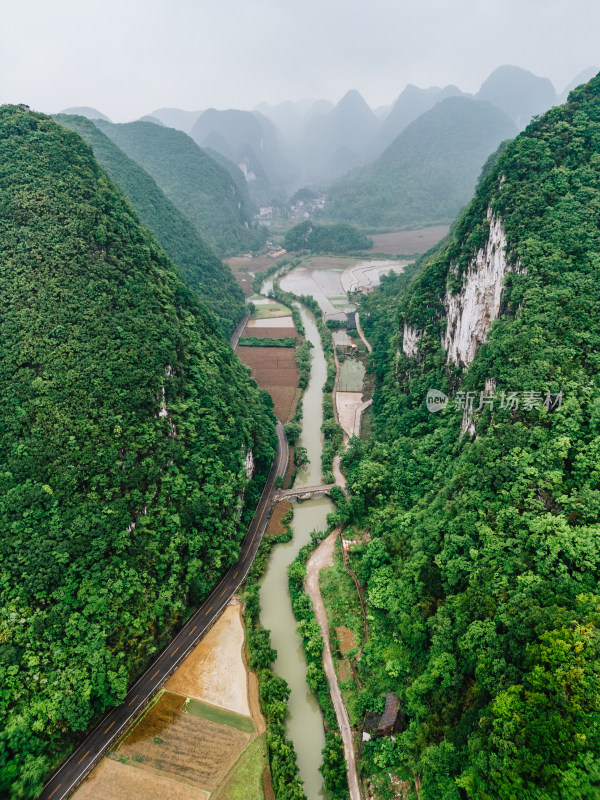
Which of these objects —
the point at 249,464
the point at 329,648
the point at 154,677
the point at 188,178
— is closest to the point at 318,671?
the point at 329,648

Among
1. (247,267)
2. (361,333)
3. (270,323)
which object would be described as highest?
(247,267)

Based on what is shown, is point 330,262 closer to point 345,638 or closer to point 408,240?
point 408,240

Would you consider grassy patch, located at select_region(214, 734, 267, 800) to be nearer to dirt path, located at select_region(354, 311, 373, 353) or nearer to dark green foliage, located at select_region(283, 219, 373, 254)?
dirt path, located at select_region(354, 311, 373, 353)

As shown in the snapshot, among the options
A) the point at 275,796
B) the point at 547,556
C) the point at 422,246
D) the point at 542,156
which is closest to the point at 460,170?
the point at 422,246

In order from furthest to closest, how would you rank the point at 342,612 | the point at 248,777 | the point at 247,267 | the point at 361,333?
the point at 247,267 < the point at 361,333 < the point at 342,612 < the point at 248,777

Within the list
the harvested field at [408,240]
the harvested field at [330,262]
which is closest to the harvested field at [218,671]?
the harvested field at [330,262]

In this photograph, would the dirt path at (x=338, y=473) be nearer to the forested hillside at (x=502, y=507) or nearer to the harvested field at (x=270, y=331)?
the forested hillside at (x=502, y=507)
